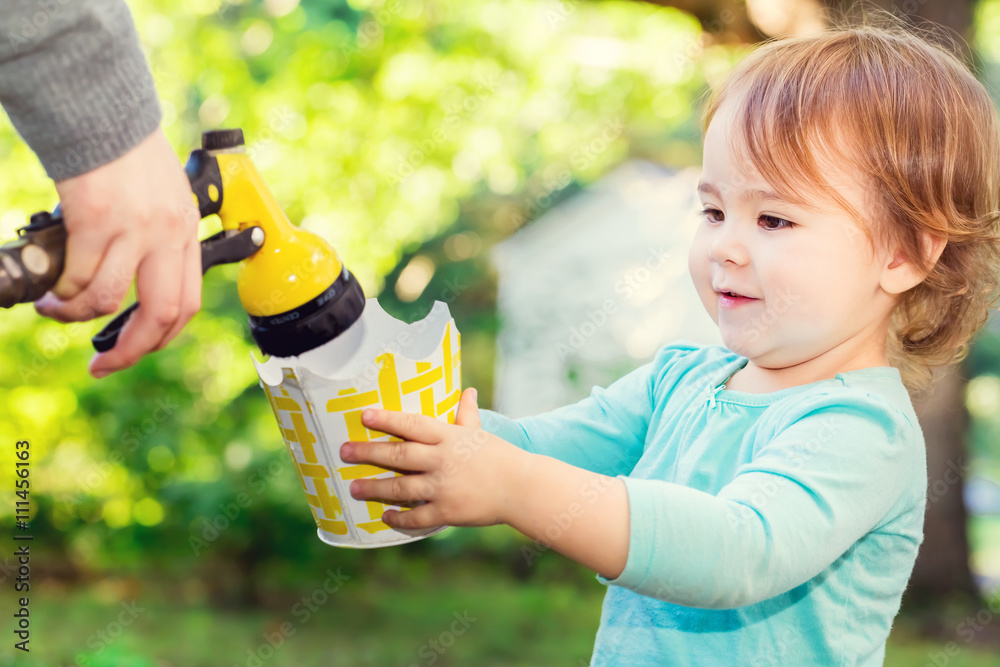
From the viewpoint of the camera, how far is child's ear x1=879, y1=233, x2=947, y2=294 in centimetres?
117

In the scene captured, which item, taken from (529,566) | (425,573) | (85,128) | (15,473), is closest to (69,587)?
(15,473)

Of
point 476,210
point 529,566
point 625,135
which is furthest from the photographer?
point 625,135

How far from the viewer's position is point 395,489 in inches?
38.2

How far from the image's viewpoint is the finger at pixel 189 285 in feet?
3.13

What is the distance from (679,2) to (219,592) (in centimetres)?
298

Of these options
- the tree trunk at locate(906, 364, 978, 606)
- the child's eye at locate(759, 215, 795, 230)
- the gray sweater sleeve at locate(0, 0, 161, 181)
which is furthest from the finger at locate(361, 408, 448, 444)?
the tree trunk at locate(906, 364, 978, 606)

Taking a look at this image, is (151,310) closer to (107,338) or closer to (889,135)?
(107,338)

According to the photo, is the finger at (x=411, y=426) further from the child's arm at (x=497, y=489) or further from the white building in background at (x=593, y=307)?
the white building in background at (x=593, y=307)

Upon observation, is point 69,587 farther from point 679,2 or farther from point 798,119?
point 798,119

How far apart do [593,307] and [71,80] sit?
3.43m

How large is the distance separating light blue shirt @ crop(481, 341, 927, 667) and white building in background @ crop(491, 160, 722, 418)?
2490 millimetres

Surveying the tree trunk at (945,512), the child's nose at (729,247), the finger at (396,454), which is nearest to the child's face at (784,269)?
the child's nose at (729,247)

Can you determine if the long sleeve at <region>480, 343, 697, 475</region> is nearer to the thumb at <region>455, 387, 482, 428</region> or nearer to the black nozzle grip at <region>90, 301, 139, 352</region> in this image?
the thumb at <region>455, 387, 482, 428</region>

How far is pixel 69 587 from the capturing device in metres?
3.74
